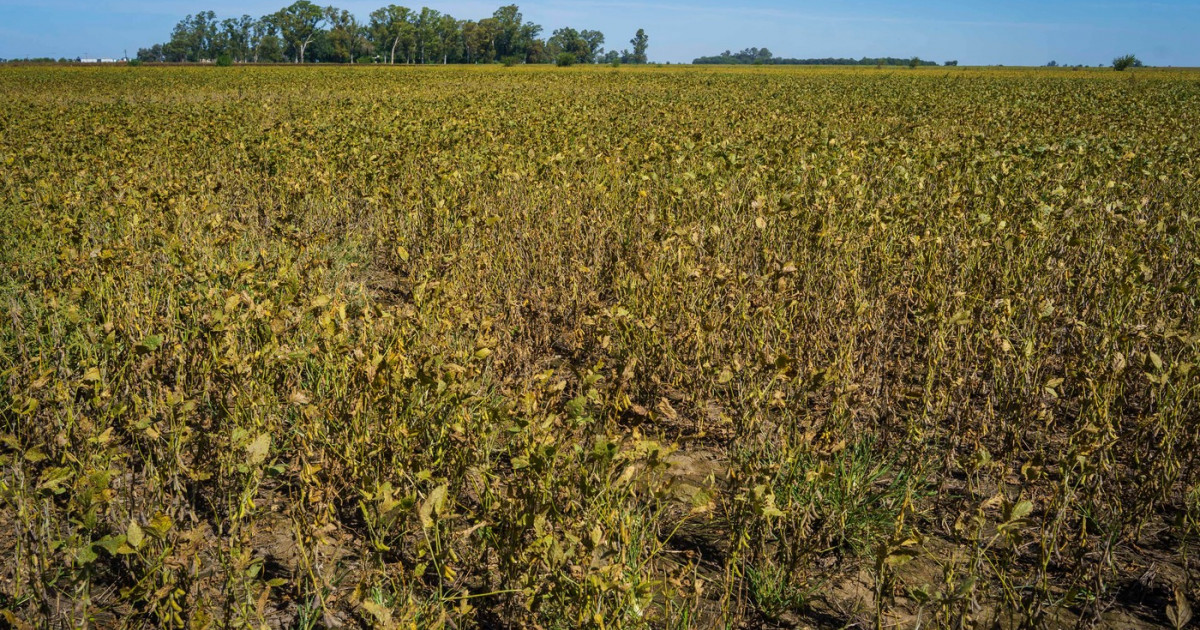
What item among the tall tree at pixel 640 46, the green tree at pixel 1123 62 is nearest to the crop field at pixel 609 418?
the green tree at pixel 1123 62

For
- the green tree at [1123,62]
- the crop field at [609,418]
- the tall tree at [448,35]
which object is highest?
the tall tree at [448,35]

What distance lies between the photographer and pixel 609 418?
8.75 feet

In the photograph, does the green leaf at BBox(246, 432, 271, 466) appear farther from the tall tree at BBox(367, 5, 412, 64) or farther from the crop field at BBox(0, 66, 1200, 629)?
the tall tree at BBox(367, 5, 412, 64)

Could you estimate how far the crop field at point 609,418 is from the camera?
2.08m

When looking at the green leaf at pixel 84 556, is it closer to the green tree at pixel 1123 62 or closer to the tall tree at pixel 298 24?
the green tree at pixel 1123 62

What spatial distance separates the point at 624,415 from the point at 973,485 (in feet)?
4.84

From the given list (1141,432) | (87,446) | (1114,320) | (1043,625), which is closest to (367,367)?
(87,446)

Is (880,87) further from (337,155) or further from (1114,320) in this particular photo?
(1114,320)

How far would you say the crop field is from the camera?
208 cm

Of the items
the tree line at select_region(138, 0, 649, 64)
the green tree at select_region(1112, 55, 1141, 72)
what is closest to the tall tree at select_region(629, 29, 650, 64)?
the tree line at select_region(138, 0, 649, 64)

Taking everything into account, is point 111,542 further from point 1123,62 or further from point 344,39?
point 344,39

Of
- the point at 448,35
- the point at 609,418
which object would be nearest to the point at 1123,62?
the point at 609,418

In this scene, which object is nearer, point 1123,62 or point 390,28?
point 1123,62

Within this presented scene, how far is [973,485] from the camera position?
293cm
